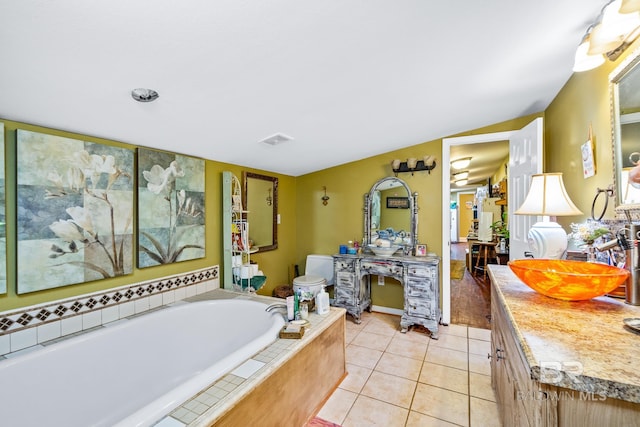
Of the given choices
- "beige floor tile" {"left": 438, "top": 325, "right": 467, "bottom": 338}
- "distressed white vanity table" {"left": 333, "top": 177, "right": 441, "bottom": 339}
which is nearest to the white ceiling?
"distressed white vanity table" {"left": 333, "top": 177, "right": 441, "bottom": 339}

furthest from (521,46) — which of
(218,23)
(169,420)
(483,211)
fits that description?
(483,211)

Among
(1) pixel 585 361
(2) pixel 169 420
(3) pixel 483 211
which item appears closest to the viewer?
(1) pixel 585 361

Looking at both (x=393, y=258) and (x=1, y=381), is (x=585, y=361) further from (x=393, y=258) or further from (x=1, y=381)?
(x=393, y=258)

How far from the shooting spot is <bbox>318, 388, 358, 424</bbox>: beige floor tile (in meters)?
1.77

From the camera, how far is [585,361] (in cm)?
65

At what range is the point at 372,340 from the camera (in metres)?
2.79

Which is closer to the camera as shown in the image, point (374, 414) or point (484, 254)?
Answer: point (374, 414)

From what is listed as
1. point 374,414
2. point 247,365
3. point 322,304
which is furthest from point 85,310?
point 374,414

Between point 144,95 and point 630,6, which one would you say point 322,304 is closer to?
point 144,95

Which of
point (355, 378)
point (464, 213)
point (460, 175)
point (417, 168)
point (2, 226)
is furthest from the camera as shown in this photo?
point (464, 213)

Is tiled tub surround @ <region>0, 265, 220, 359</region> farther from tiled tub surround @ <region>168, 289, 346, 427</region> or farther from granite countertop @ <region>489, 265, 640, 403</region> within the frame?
granite countertop @ <region>489, 265, 640, 403</region>

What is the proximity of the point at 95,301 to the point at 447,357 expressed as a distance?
2.82 metres

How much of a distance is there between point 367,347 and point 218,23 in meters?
2.72

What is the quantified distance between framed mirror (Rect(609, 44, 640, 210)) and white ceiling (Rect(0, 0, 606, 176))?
0.35 m
